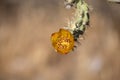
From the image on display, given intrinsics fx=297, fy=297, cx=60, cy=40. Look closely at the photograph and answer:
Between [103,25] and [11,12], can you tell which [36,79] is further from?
[103,25]

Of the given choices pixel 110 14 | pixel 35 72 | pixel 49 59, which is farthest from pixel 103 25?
pixel 35 72

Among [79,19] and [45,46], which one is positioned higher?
[79,19]

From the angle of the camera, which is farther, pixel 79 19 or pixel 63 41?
pixel 79 19

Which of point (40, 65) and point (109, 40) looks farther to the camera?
point (109, 40)

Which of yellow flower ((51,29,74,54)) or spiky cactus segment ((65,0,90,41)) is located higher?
spiky cactus segment ((65,0,90,41))
